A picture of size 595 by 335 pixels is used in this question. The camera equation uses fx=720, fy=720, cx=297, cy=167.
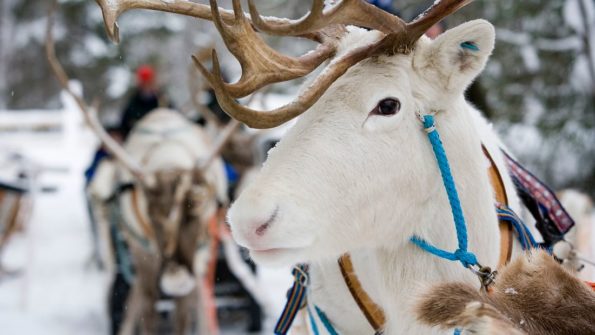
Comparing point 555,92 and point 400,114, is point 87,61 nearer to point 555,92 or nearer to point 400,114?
point 555,92

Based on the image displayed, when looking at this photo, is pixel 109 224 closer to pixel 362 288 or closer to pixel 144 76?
pixel 144 76

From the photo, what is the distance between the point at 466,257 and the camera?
7.10 ft

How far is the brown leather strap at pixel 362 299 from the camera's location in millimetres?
2438

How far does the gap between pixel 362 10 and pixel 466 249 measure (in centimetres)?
79

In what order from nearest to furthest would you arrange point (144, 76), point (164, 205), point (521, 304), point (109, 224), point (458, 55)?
point (521, 304), point (458, 55), point (164, 205), point (109, 224), point (144, 76)

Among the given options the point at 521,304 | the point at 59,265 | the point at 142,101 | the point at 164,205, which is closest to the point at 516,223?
the point at 521,304

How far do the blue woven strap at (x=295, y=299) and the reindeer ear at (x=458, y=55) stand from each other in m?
0.90

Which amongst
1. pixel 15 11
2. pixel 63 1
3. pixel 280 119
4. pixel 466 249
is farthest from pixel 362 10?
pixel 15 11

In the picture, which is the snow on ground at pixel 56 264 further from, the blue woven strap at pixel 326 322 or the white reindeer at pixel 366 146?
the white reindeer at pixel 366 146

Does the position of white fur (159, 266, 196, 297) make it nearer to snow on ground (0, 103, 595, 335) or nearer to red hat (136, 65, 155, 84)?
snow on ground (0, 103, 595, 335)

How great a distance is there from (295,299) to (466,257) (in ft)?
2.60

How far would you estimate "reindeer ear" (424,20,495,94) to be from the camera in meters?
2.14

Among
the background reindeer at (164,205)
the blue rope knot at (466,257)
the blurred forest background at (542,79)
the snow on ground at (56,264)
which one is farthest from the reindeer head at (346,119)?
the snow on ground at (56,264)

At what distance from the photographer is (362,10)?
207 centimetres
